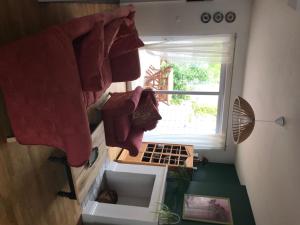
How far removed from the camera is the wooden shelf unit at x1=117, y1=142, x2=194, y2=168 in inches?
124

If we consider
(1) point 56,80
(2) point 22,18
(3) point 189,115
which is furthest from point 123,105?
(3) point 189,115

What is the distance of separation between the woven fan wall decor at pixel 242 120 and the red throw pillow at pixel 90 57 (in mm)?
1100

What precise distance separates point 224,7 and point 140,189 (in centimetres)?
226

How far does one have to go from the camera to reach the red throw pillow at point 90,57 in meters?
1.01

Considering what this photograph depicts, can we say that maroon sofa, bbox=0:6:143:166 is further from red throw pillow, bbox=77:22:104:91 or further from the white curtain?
the white curtain

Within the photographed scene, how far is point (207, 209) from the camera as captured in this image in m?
2.49

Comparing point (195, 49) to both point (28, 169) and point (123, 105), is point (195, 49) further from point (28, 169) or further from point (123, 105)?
point (28, 169)

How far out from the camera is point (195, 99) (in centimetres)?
375

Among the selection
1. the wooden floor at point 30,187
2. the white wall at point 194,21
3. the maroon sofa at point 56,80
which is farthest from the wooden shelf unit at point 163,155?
the maroon sofa at point 56,80

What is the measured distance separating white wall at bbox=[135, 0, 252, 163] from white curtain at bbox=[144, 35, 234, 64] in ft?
0.31

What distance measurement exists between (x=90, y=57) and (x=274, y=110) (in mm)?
1587

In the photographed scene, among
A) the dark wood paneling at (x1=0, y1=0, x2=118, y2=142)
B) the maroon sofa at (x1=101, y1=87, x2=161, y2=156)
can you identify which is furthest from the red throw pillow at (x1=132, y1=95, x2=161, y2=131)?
the dark wood paneling at (x1=0, y1=0, x2=118, y2=142)

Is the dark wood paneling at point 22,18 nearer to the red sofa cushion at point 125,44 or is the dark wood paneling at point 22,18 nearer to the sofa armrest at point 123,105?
the red sofa cushion at point 125,44

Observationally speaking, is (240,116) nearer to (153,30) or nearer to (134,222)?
(134,222)
